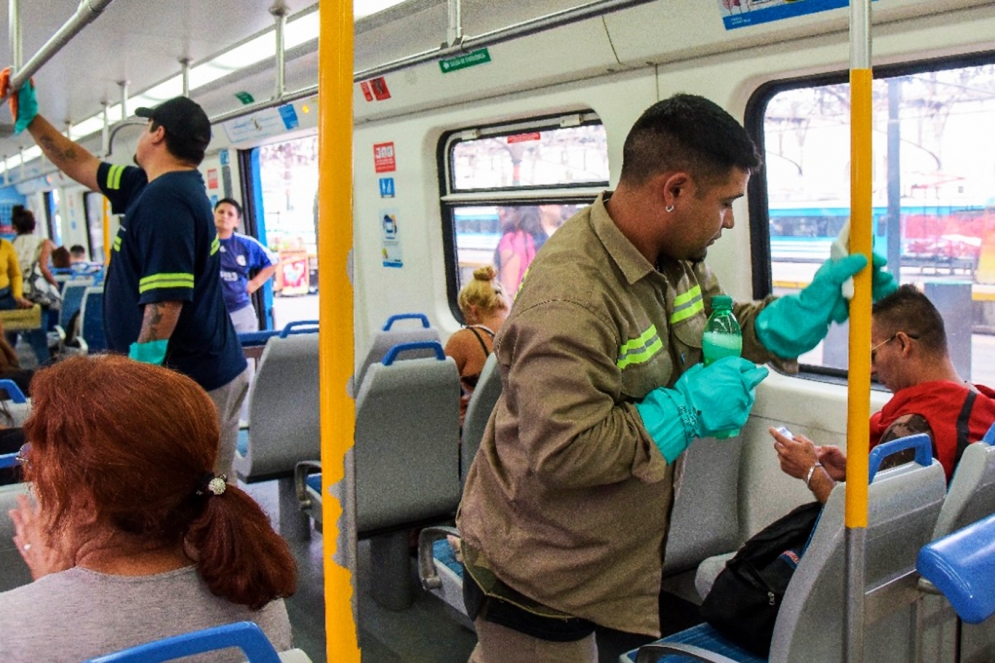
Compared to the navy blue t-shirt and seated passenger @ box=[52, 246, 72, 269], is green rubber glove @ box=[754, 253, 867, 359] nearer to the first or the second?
the navy blue t-shirt

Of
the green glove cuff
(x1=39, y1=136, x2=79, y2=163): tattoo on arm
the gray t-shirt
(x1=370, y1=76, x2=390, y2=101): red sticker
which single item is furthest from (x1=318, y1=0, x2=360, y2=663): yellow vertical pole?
(x1=370, y1=76, x2=390, y2=101): red sticker

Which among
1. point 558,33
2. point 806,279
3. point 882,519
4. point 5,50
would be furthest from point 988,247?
point 5,50

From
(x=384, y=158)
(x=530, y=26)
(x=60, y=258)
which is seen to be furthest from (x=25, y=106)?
(x=60, y=258)

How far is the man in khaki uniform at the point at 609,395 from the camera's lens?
1.57 meters

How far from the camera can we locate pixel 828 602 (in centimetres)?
188

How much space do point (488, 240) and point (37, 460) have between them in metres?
4.32

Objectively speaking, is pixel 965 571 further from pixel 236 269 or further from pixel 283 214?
pixel 283 214

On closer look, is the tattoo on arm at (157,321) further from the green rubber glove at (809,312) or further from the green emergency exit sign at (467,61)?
the green emergency exit sign at (467,61)

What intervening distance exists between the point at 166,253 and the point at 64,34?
72 centimetres

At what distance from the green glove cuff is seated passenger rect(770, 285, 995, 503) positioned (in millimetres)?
826

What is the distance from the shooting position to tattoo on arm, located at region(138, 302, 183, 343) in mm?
2912

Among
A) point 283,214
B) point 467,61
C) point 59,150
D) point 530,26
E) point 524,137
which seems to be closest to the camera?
point 530,26

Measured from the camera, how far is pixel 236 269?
6250 mm

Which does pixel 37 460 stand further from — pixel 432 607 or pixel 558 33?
pixel 558 33
